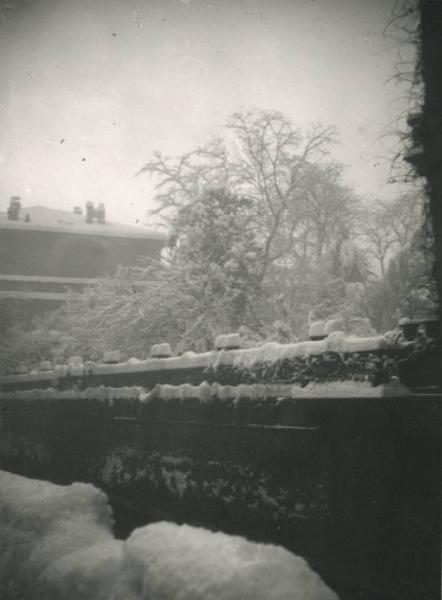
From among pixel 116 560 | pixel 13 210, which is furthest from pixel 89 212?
pixel 116 560

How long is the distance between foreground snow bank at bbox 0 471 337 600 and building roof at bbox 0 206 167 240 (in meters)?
19.4

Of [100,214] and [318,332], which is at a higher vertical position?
[100,214]

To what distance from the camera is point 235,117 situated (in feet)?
66.7

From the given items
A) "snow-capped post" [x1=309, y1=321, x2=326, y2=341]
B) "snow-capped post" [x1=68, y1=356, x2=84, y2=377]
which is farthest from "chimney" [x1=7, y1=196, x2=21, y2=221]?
"snow-capped post" [x1=309, y1=321, x2=326, y2=341]

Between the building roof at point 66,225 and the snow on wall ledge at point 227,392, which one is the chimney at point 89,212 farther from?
the snow on wall ledge at point 227,392

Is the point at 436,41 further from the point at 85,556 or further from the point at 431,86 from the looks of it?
the point at 85,556

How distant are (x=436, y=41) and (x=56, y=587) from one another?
606cm

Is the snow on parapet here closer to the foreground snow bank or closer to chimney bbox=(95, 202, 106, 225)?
the foreground snow bank

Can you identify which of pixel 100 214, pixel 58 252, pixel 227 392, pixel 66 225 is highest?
pixel 100 214

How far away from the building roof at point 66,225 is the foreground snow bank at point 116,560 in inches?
764

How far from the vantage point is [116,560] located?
17.4ft

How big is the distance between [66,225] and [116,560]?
2339 centimetres

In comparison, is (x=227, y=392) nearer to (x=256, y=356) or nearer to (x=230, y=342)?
(x=256, y=356)

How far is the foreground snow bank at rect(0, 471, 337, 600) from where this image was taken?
3998 millimetres
